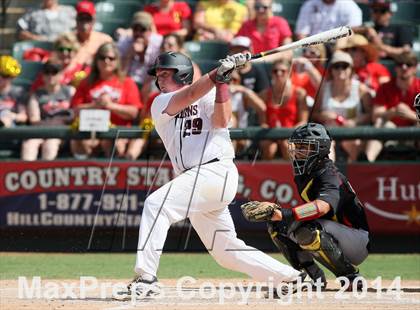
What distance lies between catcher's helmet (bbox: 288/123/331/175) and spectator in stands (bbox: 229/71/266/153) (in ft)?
11.2

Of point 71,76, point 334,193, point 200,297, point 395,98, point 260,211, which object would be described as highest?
point 71,76

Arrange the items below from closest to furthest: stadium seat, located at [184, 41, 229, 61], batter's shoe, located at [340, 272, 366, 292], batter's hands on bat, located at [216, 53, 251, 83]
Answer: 1. batter's hands on bat, located at [216, 53, 251, 83]
2. batter's shoe, located at [340, 272, 366, 292]
3. stadium seat, located at [184, 41, 229, 61]

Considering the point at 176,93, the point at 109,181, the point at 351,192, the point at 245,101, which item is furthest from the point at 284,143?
the point at 176,93

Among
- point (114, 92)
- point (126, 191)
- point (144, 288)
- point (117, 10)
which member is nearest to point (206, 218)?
point (144, 288)

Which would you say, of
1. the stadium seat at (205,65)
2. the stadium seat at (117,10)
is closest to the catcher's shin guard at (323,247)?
the stadium seat at (205,65)

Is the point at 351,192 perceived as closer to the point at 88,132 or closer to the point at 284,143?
→ the point at 284,143

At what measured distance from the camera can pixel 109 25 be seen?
44.0 ft

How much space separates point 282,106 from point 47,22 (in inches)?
168

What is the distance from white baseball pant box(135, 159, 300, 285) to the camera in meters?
6.51

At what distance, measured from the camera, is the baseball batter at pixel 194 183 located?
6.52m

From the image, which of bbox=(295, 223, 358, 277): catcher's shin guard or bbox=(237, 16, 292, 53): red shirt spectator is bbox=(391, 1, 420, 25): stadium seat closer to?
bbox=(237, 16, 292, 53): red shirt spectator

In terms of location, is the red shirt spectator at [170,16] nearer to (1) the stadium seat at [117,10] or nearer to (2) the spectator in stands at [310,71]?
(1) the stadium seat at [117,10]

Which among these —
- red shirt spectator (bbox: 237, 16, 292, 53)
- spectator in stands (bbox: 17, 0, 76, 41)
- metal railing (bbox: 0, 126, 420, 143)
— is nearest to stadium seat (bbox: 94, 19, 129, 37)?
spectator in stands (bbox: 17, 0, 76, 41)

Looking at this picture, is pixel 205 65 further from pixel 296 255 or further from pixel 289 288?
pixel 289 288
